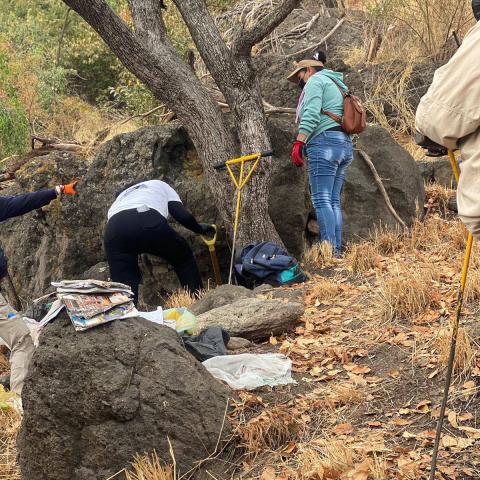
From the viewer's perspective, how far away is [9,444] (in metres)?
5.42

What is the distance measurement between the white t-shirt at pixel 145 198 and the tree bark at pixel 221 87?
87cm

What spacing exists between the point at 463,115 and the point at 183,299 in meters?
5.42

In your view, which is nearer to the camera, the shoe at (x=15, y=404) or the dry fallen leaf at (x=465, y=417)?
the dry fallen leaf at (x=465, y=417)

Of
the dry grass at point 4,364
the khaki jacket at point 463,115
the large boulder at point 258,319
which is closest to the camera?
the khaki jacket at point 463,115

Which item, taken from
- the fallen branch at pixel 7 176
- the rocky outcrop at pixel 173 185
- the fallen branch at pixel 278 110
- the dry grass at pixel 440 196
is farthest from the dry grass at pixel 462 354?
the fallen branch at pixel 7 176

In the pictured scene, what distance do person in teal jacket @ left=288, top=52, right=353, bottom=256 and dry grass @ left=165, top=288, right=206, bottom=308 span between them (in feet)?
4.84

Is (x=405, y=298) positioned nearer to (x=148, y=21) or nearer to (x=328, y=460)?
(x=328, y=460)

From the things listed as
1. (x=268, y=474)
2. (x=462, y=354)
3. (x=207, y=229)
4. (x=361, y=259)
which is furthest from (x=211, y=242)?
(x=268, y=474)

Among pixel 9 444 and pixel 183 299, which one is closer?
pixel 9 444

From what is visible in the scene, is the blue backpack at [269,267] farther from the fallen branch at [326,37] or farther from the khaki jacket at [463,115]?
the fallen branch at [326,37]

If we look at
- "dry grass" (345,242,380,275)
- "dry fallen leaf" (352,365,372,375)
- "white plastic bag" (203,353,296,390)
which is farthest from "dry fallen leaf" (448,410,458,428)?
"dry grass" (345,242,380,275)

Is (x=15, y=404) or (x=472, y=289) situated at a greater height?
(x=472, y=289)

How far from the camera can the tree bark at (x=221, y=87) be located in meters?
8.58

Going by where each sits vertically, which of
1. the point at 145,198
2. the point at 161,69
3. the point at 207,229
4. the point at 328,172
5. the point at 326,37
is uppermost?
the point at 161,69
